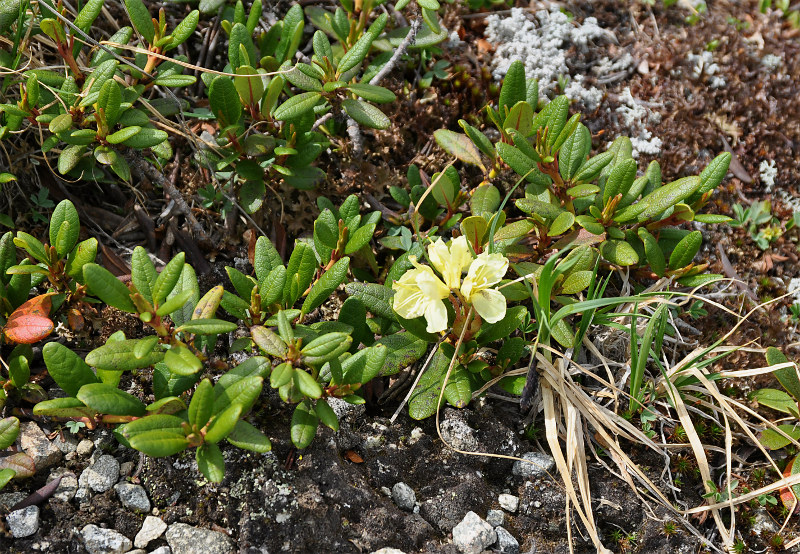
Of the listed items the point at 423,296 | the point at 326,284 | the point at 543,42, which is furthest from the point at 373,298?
the point at 543,42

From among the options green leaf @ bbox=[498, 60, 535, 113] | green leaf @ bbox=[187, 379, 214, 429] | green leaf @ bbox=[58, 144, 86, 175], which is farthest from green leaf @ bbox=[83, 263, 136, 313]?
green leaf @ bbox=[498, 60, 535, 113]

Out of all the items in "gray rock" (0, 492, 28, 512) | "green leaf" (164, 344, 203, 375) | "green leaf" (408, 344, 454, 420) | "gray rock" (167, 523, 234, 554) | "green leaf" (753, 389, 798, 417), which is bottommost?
"gray rock" (167, 523, 234, 554)

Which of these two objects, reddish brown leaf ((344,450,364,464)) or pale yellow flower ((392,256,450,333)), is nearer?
pale yellow flower ((392,256,450,333))

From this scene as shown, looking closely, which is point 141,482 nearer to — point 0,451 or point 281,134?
point 0,451

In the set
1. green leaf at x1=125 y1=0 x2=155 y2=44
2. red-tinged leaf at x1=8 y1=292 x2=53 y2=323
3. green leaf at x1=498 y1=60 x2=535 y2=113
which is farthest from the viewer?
green leaf at x1=498 y1=60 x2=535 y2=113

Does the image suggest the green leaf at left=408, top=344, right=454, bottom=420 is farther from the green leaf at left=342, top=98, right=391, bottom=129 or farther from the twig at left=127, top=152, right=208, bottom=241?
the twig at left=127, top=152, right=208, bottom=241

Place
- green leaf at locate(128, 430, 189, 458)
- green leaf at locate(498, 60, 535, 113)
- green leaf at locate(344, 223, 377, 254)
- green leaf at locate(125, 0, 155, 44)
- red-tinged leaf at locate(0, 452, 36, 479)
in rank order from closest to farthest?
green leaf at locate(128, 430, 189, 458), red-tinged leaf at locate(0, 452, 36, 479), green leaf at locate(344, 223, 377, 254), green leaf at locate(125, 0, 155, 44), green leaf at locate(498, 60, 535, 113)

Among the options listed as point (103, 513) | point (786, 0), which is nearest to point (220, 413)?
point (103, 513)

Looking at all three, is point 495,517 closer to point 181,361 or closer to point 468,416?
point 468,416
